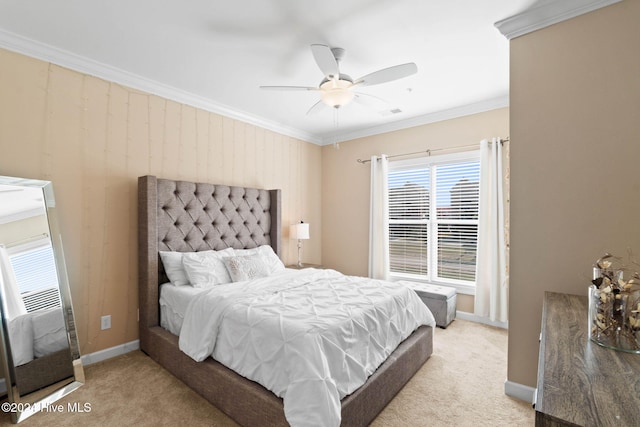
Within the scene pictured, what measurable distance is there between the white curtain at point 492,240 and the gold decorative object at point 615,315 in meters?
2.30

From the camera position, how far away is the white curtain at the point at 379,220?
423 cm

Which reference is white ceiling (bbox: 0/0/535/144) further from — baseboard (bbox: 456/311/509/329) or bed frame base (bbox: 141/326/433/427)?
baseboard (bbox: 456/311/509/329)

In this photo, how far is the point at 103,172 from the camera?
2633mm

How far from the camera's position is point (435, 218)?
13.0 feet

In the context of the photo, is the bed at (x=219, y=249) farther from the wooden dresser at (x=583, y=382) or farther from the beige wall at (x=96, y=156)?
the wooden dresser at (x=583, y=382)

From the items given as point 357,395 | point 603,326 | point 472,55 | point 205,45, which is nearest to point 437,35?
point 472,55

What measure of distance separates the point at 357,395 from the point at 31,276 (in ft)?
7.87

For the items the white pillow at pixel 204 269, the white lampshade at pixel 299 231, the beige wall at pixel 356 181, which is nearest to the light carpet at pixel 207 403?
the white pillow at pixel 204 269

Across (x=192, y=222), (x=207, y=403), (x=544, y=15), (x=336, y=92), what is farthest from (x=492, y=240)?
(x=192, y=222)

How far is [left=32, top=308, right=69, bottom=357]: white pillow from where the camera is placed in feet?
6.88

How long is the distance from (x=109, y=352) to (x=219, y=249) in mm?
1324

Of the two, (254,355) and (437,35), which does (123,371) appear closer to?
(254,355)

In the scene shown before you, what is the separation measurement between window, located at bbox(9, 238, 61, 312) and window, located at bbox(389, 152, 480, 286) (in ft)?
12.2

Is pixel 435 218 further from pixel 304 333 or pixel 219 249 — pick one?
pixel 304 333
